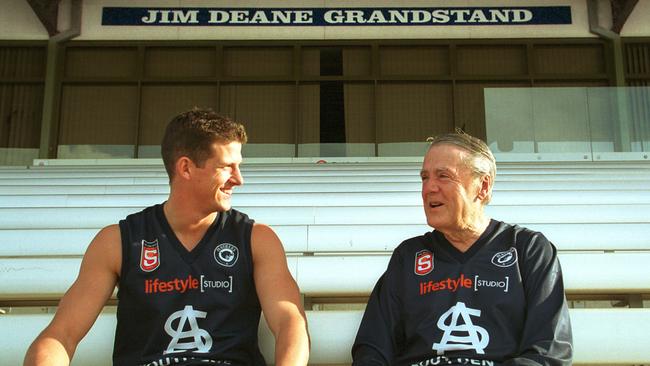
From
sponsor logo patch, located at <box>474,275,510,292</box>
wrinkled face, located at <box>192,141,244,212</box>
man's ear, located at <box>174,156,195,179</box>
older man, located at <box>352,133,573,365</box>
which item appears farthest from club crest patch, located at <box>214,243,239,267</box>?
sponsor logo patch, located at <box>474,275,510,292</box>

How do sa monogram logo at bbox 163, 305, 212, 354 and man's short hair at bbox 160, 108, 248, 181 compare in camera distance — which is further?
man's short hair at bbox 160, 108, 248, 181

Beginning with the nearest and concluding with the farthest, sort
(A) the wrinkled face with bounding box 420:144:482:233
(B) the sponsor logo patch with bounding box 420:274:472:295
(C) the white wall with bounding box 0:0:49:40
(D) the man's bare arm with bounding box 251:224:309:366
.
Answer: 1. (D) the man's bare arm with bounding box 251:224:309:366
2. (B) the sponsor logo patch with bounding box 420:274:472:295
3. (A) the wrinkled face with bounding box 420:144:482:233
4. (C) the white wall with bounding box 0:0:49:40

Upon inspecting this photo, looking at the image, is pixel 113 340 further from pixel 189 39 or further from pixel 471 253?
pixel 189 39

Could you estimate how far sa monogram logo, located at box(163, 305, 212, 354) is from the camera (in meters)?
1.74

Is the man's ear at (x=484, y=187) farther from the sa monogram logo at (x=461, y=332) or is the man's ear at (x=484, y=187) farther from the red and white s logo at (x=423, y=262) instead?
the sa monogram logo at (x=461, y=332)

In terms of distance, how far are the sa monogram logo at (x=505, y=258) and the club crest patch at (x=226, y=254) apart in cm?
64

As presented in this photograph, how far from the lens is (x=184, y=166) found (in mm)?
1898

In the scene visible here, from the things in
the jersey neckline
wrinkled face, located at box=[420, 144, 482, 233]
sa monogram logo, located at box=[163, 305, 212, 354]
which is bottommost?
sa monogram logo, located at box=[163, 305, 212, 354]

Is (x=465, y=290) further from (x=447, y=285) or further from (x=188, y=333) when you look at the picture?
(x=188, y=333)

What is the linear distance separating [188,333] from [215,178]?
15.6 inches

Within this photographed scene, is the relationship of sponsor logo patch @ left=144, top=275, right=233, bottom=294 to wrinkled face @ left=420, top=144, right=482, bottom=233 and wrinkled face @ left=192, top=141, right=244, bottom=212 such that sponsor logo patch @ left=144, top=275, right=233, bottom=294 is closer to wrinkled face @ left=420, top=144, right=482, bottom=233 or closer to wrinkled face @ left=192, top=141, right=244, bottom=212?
wrinkled face @ left=192, top=141, right=244, bottom=212

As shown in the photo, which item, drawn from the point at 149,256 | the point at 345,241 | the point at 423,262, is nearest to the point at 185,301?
the point at 149,256

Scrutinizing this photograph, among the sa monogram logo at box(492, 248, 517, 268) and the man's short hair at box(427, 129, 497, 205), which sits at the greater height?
the man's short hair at box(427, 129, 497, 205)

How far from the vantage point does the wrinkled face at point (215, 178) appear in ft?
6.18
